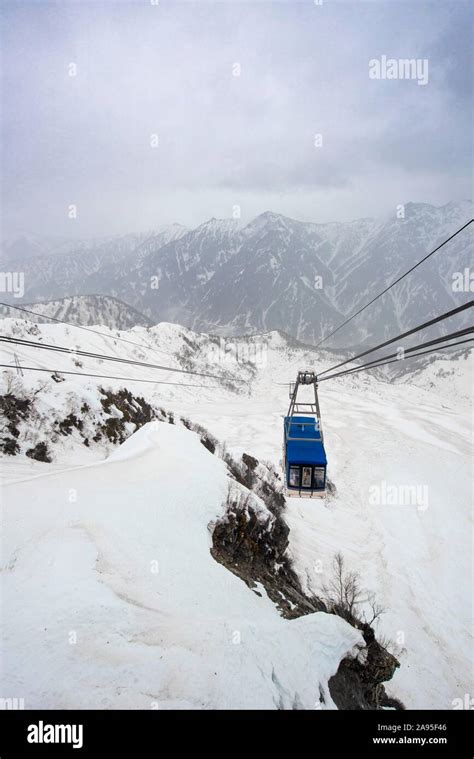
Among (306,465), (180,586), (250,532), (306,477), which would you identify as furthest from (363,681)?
(306,465)

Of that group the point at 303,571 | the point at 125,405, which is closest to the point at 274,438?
the point at 125,405

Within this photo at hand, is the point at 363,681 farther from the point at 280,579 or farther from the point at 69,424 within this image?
the point at 69,424
